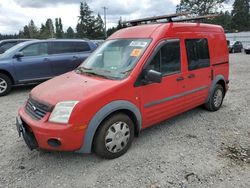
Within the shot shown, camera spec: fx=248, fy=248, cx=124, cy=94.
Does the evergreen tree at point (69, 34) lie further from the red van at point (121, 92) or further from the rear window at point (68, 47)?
the red van at point (121, 92)

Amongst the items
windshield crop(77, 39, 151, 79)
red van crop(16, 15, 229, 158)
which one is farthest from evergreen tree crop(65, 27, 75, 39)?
red van crop(16, 15, 229, 158)

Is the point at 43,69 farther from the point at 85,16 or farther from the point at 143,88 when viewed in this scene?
the point at 85,16

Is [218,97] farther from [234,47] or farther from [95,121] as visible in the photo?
[234,47]

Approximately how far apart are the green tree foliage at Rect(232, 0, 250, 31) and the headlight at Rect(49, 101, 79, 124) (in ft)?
249

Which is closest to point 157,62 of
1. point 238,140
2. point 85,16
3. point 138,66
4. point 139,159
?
point 138,66

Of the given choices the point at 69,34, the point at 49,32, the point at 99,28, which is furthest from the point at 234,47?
the point at 69,34

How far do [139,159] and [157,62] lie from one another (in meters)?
1.53

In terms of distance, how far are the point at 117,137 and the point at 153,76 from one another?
1.02m

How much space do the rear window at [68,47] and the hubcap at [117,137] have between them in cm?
572

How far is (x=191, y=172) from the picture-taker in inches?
128

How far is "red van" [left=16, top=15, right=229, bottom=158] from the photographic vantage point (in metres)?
3.15

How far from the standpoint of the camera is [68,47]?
8828 millimetres

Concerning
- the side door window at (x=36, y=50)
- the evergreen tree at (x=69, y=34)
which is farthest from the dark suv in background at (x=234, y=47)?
the evergreen tree at (x=69, y=34)

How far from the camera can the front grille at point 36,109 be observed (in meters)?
3.27
